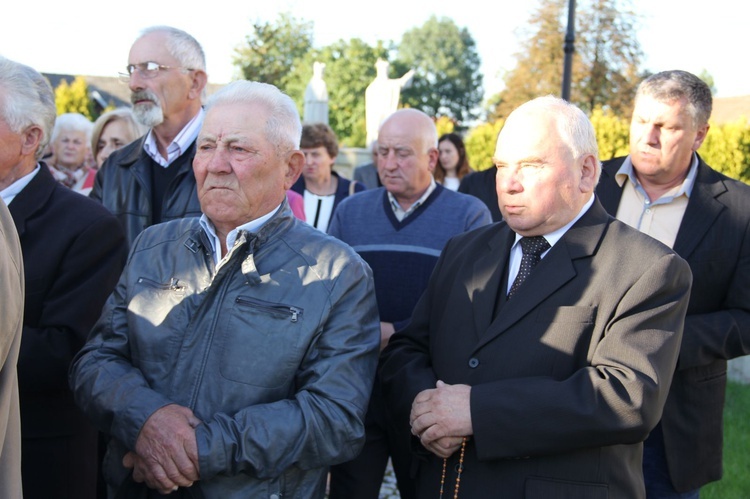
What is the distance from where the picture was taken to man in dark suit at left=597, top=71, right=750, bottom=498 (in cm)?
343

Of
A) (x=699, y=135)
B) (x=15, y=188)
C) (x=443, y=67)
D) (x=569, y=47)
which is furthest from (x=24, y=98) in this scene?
(x=443, y=67)

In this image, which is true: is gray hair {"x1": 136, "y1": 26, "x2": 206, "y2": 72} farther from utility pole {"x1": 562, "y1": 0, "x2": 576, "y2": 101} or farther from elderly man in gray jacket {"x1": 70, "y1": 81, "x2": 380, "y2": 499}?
utility pole {"x1": 562, "y1": 0, "x2": 576, "y2": 101}

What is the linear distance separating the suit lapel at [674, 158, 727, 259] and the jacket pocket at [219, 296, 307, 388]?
1.89 meters

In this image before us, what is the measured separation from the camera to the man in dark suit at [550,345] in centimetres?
246

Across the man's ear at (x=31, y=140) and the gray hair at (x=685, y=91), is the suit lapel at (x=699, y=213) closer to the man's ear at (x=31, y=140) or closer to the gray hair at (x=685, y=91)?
the gray hair at (x=685, y=91)

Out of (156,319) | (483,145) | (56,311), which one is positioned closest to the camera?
(156,319)

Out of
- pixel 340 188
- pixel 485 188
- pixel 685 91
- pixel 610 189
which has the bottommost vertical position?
pixel 340 188

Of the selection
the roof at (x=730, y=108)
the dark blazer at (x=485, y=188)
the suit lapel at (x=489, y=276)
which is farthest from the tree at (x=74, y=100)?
the suit lapel at (x=489, y=276)

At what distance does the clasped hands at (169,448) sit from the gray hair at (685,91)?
2.55m

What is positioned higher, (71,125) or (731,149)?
(71,125)

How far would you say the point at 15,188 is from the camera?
3.17 metres

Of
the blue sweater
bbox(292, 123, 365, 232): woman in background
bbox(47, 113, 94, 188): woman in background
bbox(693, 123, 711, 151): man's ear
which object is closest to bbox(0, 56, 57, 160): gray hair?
the blue sweater

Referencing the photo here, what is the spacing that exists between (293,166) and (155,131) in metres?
1.60

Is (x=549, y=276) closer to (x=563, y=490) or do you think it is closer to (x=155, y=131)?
(x=563, y=490)
